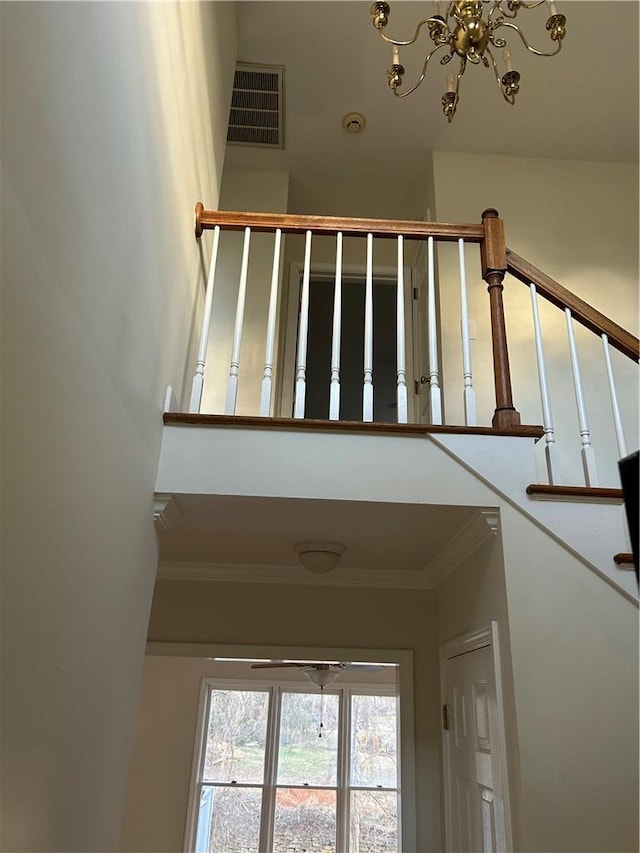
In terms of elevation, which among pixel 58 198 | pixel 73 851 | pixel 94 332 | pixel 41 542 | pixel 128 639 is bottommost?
pixel 73 851

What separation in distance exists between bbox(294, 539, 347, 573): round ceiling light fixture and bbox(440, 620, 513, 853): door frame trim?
0.62m

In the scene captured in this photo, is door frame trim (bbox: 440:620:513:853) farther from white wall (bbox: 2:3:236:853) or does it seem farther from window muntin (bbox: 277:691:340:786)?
window muntin (bbox: 277:691:340:786)

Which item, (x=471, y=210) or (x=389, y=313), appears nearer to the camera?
(x=471, y=210)

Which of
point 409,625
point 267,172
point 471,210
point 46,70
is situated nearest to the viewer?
point 46,70

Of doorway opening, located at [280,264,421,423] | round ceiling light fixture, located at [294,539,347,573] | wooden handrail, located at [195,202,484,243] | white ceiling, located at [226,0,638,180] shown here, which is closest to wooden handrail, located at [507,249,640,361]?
wooden handrail, located at [195,202,484,243]

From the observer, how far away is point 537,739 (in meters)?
1.73

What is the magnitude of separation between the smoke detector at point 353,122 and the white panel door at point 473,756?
3.57 m

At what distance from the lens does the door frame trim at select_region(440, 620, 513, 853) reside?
1793mm

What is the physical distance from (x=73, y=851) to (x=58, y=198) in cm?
146

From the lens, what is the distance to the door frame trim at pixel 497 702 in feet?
5.88

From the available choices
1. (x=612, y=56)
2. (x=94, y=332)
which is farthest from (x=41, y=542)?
(x=612, y=56)

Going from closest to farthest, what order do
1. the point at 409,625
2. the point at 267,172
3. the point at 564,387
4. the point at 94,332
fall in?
the point at 94,332
the point at 409,625
the point at 564,387
the point at 267,172

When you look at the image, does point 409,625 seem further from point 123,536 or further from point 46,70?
point 46,70

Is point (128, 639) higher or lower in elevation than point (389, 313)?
lower
